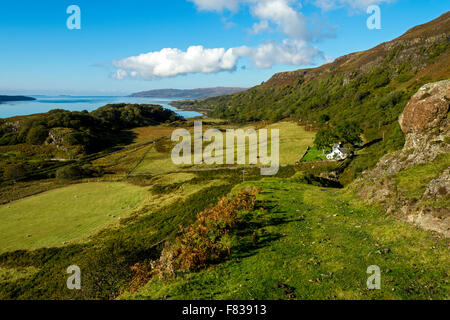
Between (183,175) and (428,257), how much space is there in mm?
61053

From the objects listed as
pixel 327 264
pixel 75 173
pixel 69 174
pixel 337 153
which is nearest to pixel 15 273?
pixel 327 264

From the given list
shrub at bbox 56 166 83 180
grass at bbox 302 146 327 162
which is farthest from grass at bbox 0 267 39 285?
grass at bbox 302 146 327 162

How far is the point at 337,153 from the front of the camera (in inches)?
2901

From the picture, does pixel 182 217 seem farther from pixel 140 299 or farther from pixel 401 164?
pixel 401 164

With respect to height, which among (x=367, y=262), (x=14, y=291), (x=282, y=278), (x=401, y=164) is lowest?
(x=14, y=291)

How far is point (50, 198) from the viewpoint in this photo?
5528 cm

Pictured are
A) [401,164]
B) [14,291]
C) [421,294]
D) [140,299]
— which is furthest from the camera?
[401,164]

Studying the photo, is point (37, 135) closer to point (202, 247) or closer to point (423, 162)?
point (202, 247)

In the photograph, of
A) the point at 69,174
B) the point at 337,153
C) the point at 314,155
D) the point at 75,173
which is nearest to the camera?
the point at 337,153

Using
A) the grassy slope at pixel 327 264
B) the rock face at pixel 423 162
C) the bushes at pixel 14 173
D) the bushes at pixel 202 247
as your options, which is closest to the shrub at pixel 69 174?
the bushes at pixel 14 173

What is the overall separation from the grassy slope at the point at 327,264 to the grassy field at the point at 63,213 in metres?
28.7

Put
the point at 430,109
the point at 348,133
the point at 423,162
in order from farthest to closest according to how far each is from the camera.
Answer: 1. the point at 348,133
2. the point at 430,109
3. the point at 423,162

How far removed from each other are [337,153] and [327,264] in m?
66.1
